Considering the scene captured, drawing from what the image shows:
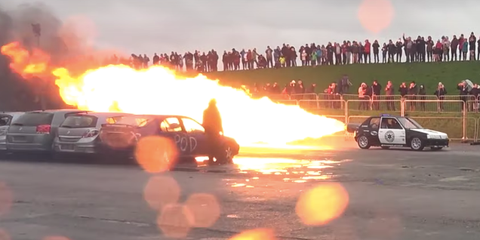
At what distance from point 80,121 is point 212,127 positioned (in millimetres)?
3589

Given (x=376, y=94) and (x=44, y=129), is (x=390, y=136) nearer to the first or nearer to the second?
(x=376, y=94)

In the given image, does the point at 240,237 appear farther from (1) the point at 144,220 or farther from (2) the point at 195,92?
(2) the point at 195,92

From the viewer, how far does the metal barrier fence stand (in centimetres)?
2959

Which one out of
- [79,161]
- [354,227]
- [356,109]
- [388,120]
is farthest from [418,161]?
[356,109]

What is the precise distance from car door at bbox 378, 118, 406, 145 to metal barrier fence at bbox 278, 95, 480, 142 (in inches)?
161

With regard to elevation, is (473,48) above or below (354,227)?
above

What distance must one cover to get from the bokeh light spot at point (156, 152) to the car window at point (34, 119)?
3.19 metres

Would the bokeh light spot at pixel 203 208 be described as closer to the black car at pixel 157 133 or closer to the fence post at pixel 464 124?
the black car at pixel 157 133

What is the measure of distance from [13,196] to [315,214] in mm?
5394

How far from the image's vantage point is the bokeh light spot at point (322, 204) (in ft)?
32.6

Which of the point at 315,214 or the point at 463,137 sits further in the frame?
the point at 463,137

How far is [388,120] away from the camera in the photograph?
1067 inches

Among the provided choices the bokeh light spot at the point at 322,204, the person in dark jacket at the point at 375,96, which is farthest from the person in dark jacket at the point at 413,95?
the bokeh light spot at the point at 322,204

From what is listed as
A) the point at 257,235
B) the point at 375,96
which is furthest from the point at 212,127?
the point at 375,96
